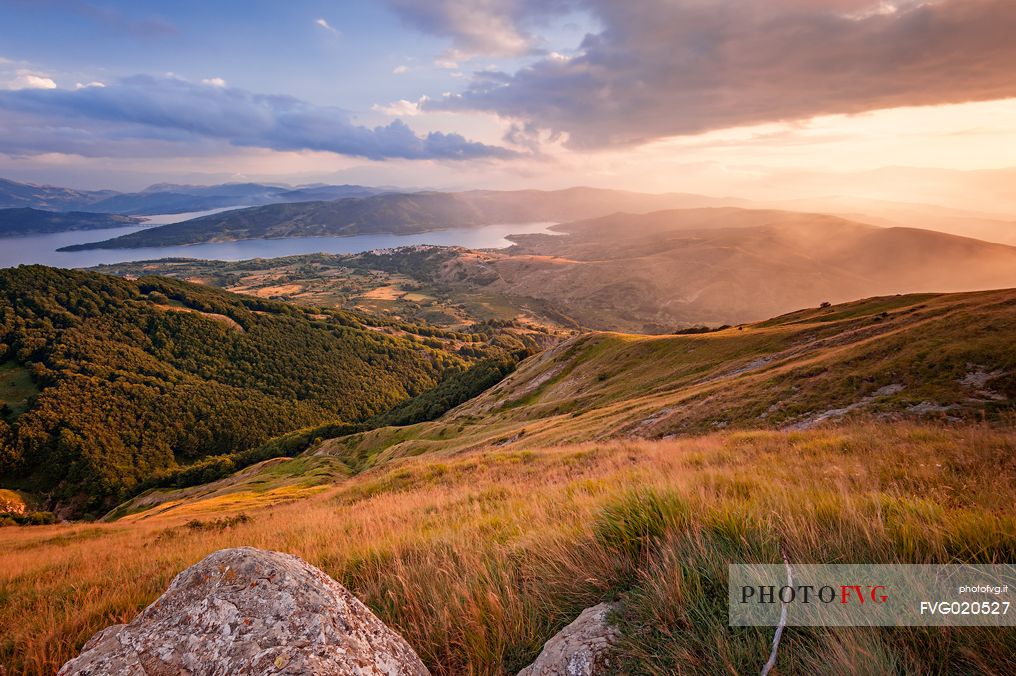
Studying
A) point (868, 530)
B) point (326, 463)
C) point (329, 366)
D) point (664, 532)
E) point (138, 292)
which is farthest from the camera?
point (138, 292)

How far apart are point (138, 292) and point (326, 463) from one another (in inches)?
7351

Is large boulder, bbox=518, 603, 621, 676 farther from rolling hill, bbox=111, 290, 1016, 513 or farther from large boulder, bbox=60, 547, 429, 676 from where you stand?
rolling hill, bbox=111, 290, 1016, 513

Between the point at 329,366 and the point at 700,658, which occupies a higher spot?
the point at 700,658

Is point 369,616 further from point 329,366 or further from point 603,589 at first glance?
point 329,366

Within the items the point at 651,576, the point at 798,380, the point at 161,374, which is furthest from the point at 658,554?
the point at 161,374

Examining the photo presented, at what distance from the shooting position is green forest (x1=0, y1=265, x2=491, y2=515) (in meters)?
106

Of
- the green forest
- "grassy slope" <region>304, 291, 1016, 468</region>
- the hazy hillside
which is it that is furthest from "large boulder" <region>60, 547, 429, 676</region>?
the green forest

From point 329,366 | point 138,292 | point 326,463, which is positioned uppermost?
point 138,292

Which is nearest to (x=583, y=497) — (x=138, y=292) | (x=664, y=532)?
(x=664, y=532)

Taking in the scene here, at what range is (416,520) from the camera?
306 inches

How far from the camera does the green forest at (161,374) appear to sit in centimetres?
10581

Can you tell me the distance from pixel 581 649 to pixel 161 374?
607ft

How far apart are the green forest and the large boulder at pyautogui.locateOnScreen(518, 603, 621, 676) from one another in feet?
301

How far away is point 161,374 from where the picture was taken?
5586 inches
